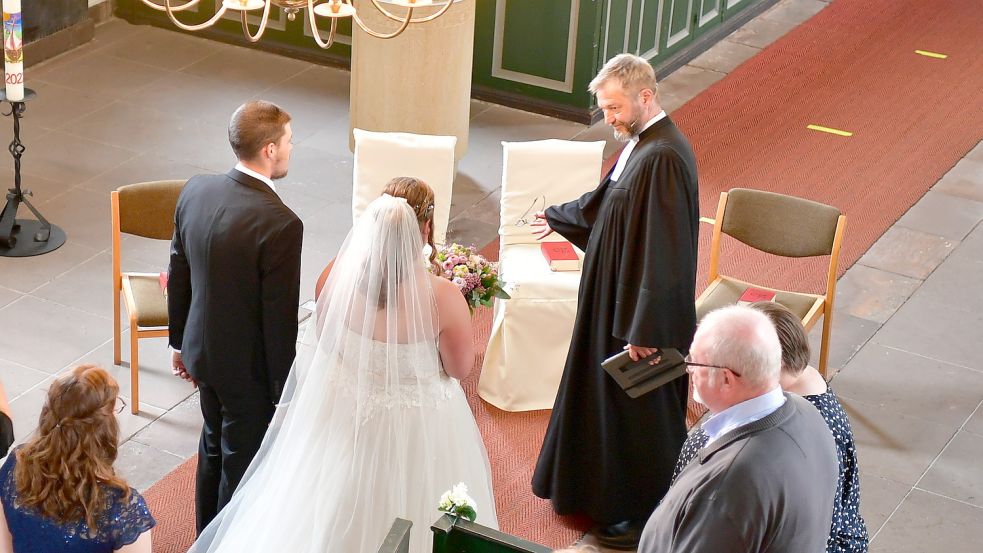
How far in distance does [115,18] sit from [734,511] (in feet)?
31.0

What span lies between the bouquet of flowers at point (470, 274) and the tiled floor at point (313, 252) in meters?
1.60

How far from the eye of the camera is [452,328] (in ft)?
14.4

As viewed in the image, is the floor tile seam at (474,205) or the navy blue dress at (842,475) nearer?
the navy blue dress at (842,475)

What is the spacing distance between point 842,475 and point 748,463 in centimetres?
88

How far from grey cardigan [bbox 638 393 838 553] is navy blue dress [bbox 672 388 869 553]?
48 centimetres

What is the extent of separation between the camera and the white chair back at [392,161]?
642 centimetres

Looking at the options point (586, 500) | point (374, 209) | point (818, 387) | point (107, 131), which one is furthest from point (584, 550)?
point (107, 131)

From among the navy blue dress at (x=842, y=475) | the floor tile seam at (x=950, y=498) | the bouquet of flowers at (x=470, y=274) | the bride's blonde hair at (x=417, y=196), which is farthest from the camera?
the floor tile seam at (x=950, y=498)

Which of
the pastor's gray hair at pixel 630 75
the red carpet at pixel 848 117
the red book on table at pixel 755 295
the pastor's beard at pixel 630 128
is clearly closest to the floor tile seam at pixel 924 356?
the red carpet at pixel 848 117

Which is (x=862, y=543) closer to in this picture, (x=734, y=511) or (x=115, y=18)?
(x=734, y=511)

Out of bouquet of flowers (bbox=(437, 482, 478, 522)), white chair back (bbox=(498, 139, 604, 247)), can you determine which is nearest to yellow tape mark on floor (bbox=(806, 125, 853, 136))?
white chair back (bbox=(498, 139, 604, 247))

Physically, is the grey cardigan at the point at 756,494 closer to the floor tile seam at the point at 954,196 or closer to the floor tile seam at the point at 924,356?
the floor tile seam at the point at 924,356

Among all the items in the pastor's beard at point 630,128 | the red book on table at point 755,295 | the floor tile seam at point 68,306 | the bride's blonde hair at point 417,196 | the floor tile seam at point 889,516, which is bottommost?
the floor tile seam at point 889,516

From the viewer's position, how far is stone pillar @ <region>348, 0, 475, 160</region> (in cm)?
828
